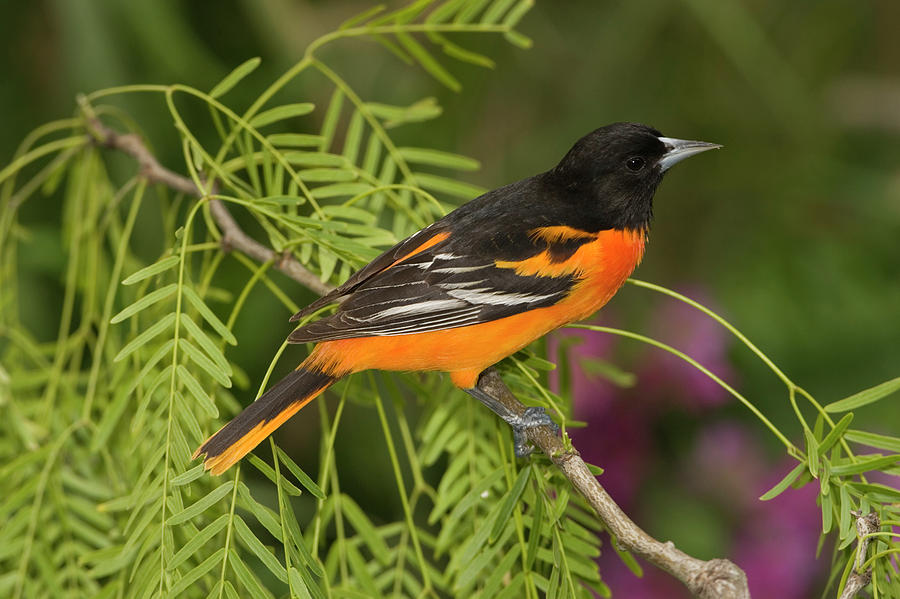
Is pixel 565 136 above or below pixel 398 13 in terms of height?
below

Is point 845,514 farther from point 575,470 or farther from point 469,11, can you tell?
point 469,11

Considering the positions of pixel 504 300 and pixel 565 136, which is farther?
pixel 565 136

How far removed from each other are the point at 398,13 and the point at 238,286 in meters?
1.62

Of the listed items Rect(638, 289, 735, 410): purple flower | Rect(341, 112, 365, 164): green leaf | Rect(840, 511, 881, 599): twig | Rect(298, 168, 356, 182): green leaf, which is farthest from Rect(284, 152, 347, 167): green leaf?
Rect(638, 289, 735, 410): purple flower

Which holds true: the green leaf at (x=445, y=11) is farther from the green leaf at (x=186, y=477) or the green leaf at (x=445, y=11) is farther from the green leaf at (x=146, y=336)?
the green leaf at (x=186, y=477)

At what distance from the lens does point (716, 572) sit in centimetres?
146

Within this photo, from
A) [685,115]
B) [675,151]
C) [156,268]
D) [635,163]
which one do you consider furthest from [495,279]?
[685,115]

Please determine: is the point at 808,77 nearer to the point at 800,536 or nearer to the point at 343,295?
the point at 800,536

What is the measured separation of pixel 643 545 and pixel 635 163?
4.03 ft

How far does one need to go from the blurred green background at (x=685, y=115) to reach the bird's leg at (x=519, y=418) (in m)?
1.58

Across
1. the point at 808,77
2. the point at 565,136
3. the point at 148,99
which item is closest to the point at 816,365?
the point at 565,136

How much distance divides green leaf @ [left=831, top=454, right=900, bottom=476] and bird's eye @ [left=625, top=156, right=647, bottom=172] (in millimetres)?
1087

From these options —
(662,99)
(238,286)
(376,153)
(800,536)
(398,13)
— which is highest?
(398,13)

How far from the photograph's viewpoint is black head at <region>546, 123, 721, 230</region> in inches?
A: 98.1
